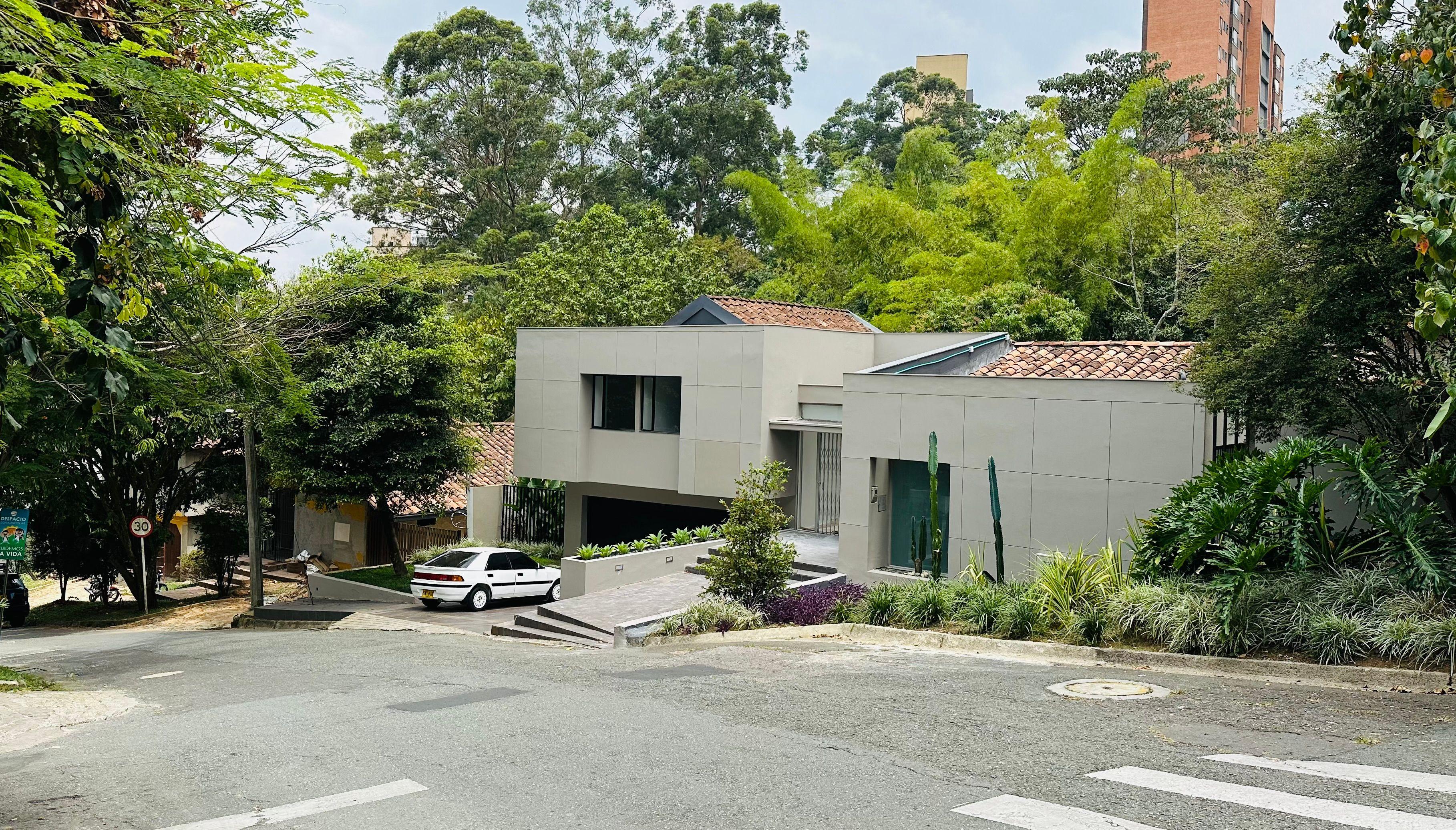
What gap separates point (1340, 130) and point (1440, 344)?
270 cm

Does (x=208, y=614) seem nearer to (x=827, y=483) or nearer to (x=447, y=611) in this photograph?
(x=447, y=611)

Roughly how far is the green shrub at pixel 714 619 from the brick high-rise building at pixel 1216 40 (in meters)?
51.8

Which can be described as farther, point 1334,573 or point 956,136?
point 956,136

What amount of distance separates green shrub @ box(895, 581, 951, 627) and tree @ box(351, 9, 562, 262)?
39028mm

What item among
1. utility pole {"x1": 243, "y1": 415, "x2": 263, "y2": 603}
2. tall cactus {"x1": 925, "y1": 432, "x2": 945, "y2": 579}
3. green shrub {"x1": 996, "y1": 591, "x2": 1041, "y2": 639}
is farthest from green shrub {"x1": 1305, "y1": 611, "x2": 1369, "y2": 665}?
utility pole {"x1": 243, "y1": 415, "x2": 263, "y2": 603}

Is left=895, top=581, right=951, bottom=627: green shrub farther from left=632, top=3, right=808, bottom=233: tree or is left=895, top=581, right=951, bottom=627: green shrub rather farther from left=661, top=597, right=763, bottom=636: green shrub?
left=632, top=3, right=808, bottom=233: tree

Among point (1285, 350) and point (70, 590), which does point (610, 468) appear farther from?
point (70, 590)

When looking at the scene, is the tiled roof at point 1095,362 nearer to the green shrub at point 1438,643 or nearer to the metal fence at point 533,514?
the green shrub at point 1438,643

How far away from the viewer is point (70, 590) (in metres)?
40.0

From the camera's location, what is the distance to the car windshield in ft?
81.4

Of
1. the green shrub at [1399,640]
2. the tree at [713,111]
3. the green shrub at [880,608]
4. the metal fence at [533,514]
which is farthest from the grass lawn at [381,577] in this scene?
the tree at [713,111]

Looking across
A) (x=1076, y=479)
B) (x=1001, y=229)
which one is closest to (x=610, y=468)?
(x=1076, y=479)

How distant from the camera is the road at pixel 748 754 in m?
7.03

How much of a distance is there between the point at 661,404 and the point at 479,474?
28.5ft
